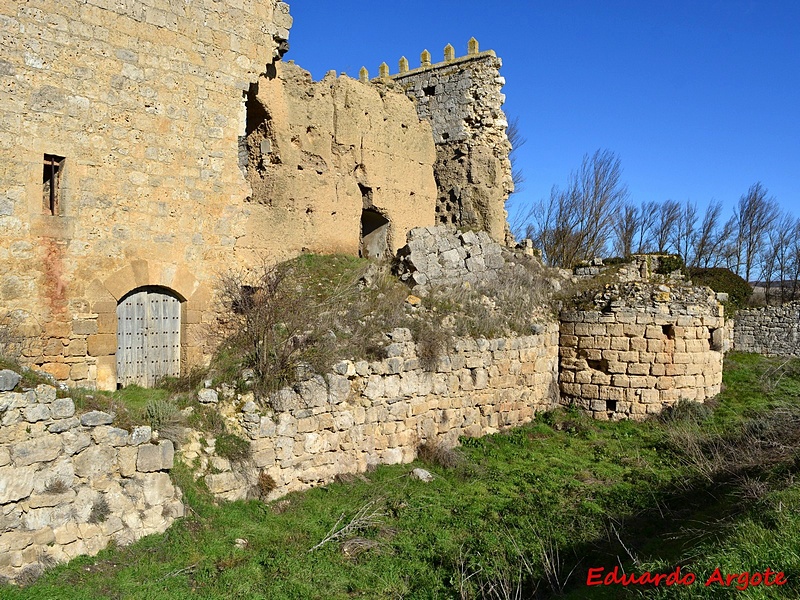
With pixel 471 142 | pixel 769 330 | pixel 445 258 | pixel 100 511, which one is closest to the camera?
pixel 100 511

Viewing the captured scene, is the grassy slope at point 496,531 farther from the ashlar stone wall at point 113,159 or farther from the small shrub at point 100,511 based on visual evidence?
the ashlar stone wall at point 113,159

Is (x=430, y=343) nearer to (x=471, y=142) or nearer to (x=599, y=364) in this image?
(x=599, y=364)

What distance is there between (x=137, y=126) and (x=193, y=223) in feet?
5.07

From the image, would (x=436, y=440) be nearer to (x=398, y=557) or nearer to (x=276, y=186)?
(x=398, y=557)

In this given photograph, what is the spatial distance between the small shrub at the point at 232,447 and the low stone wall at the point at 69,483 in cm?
87

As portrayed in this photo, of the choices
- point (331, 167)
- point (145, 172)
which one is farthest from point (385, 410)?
point (331, 167)

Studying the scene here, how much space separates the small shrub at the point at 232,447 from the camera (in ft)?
23.1

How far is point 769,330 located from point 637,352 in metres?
14.2

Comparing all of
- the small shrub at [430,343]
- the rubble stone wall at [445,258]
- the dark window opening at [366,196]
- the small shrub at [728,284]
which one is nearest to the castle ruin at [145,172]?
A: the dark window opening at [366,196]

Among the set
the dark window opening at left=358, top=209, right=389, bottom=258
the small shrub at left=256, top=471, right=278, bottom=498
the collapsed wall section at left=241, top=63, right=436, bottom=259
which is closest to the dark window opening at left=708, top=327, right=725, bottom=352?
the collapsed wall section at left=241, top=63, right=436, bottom=259

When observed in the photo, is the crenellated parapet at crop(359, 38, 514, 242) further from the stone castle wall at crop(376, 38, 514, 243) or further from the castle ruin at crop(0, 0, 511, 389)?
the castle ruin at crop(0, 0, 511, 389)

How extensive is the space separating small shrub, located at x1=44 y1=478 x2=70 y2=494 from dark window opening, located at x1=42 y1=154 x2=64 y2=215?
428cm

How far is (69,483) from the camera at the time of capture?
5.60 m

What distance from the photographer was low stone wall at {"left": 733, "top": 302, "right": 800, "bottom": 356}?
22781 millimetres
